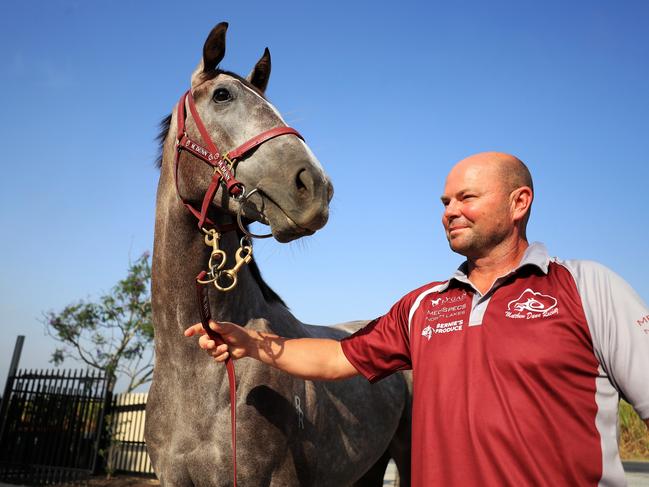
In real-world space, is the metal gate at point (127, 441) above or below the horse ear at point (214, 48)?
below

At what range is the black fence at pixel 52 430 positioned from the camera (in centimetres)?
1032

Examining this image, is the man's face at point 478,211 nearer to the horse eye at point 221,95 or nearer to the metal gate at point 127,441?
the horse eye at point 221,95

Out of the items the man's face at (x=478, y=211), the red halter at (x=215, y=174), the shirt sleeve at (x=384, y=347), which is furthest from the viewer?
the red halter at (x=215, y=174)

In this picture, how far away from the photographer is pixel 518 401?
162 centimetres

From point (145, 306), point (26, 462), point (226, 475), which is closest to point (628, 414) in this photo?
point (145, 306)

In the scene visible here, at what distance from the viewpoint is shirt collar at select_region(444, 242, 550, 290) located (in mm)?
1819

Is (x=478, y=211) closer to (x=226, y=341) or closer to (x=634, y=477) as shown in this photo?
(x=226, y=341)

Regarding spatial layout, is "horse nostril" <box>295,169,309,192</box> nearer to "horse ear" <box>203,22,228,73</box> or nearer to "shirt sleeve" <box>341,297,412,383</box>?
"shirt sleeve" <box>341,297,412,383</box>

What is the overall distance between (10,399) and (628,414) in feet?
64.2

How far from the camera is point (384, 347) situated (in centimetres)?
224

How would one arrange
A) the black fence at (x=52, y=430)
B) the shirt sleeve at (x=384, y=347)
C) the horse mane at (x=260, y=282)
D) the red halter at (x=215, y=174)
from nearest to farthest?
1. the shirt sleeve at (x=384, y=347)
2. the red halter at (x=215, y=174)
3. the horse mane at (x=260, y=282)
4. the black fence at (x=52, y=430)

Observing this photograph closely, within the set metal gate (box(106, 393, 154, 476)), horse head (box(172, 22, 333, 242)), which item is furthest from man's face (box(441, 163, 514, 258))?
metal gate (box(106, 393, 154, 476))

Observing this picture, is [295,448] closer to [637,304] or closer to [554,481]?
[554,481]

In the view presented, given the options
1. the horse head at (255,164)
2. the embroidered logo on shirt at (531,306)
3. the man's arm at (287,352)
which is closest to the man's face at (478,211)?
the embroidered logo on shirt at (531,306)
